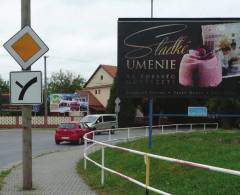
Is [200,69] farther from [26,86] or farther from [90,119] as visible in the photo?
[90,119]

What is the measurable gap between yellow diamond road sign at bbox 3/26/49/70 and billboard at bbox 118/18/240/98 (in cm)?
945

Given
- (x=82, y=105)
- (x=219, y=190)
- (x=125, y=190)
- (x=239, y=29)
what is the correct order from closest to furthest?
(x=219, y=190) < (x=125, y=190) < (x=239, y=29) < (x=82, y=105)

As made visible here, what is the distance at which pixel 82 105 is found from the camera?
7231 centimetres

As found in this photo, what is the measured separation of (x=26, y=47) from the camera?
12.2m

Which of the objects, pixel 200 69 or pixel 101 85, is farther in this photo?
pixel 101 85

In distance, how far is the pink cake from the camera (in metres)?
21.3

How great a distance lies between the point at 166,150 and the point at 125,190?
6244mm

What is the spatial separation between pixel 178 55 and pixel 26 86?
10.2m

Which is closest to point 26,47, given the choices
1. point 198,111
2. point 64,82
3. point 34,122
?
point 198,111

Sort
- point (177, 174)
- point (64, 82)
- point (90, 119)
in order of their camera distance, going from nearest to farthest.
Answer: point (177, 174), point (90, 119), point (64, 82)

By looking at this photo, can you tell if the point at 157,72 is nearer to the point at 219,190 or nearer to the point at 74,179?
the point at 74,179

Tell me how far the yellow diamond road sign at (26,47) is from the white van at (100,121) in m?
35.7

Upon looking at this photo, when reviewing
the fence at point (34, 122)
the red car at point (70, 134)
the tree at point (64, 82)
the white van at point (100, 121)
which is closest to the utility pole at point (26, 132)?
the red car at point (70, 134)

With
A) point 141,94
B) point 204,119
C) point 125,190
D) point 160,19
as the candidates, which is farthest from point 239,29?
point 204,119
